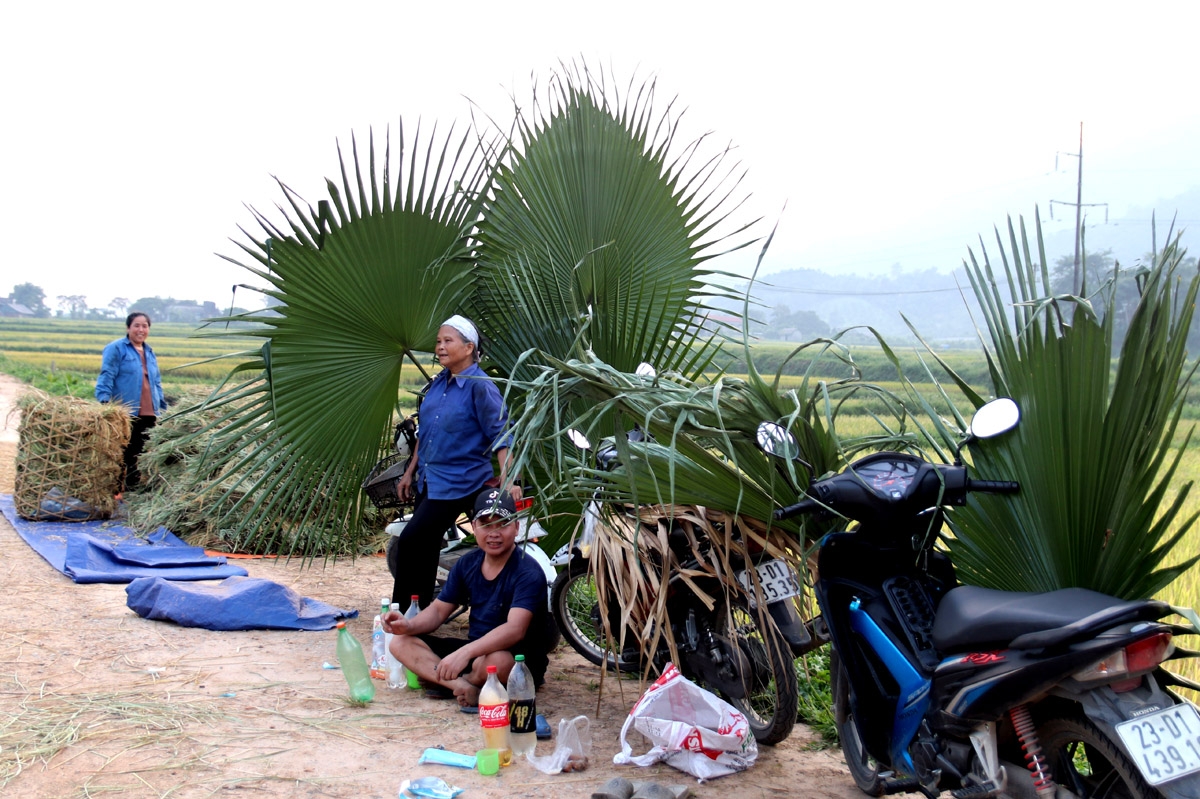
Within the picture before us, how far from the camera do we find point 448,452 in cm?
509

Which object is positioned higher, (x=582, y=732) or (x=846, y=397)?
(x=846, y=397)

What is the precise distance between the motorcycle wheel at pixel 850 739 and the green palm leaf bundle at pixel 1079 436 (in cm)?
59

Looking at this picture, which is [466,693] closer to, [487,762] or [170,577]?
[487,762]

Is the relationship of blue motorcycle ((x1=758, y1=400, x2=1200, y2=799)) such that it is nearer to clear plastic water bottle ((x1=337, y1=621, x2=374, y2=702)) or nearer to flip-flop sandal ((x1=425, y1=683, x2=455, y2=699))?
flip-flop sandal ((x1=425, y1=683, x2=455, y2=699))

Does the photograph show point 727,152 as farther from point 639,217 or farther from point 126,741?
point 126,741

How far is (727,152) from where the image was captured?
5.46 meters

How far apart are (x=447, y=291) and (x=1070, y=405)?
358 centimetres

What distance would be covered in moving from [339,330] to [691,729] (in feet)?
9.53

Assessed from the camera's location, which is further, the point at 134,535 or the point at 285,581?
the point at 134,535

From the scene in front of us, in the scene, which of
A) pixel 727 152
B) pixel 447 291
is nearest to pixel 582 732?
pixel 447 291

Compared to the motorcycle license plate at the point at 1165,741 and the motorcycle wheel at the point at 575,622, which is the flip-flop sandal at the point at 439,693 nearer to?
the motorcycle wheel at the point at 575,622

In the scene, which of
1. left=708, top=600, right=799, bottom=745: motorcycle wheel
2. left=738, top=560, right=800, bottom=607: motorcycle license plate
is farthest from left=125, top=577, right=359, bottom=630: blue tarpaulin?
left=738, top=560, right=800, bottom=607: motorcycle license plate

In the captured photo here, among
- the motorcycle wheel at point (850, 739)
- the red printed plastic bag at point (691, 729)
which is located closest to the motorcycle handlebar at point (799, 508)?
the motorcycle wheel at point (850, 739)

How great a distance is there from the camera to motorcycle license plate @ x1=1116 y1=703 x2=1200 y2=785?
7.35 ft
